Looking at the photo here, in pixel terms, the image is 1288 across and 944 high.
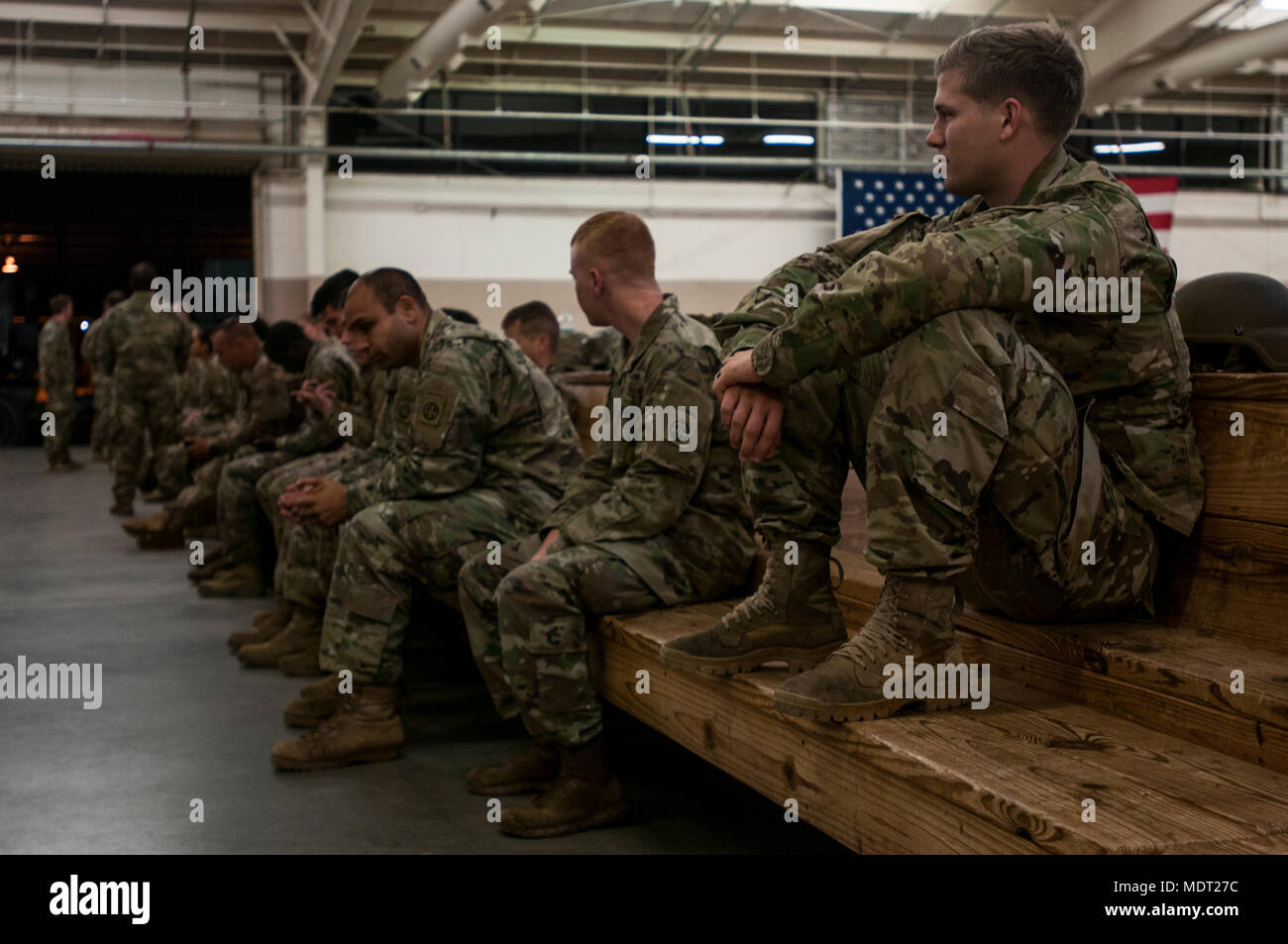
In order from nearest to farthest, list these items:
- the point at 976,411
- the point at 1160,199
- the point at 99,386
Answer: the point at 976,411 → the point at 99,386 → the point at 1160,199

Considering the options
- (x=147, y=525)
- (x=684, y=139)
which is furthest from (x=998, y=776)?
(x=684, y=139)

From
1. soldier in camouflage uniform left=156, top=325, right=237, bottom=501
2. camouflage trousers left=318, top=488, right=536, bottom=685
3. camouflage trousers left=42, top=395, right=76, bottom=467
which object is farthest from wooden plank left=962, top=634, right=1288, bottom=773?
camouflage trousers left=42, top=395, right=76, bottom=467

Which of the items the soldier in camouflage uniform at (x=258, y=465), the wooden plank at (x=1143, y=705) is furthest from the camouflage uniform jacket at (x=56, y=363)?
the wooden plank at (x=1143, y=705)

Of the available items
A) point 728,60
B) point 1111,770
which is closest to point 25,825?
point 1111,770

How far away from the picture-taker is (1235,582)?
1.76 meters

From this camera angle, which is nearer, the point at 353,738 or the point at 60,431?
the point at 353,738

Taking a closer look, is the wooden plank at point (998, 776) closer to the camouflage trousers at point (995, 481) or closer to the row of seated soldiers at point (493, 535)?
the camouflage trousers at point (995, 481)

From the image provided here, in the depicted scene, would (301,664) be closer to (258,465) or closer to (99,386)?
(258,465)

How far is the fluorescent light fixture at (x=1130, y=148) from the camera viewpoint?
13703 millimetres

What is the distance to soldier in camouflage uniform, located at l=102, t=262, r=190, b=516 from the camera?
26.6 ft

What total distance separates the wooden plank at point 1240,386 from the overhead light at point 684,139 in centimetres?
1206

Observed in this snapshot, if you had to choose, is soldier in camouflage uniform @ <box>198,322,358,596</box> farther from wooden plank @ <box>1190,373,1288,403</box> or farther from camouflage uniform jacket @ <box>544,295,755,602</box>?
wooden plank @ <box>1190,373,1288,403</box>

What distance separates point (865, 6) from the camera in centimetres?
1062

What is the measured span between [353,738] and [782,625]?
54.2 inches
